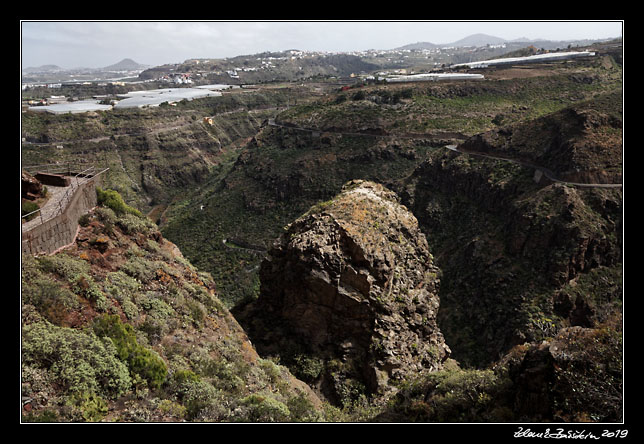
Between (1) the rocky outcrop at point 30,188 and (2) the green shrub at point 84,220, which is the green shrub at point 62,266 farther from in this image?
(1) the rocky outcrop at point 30,188

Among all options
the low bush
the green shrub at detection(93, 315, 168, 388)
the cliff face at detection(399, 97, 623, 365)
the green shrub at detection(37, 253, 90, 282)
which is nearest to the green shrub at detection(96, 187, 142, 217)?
the green shrub at detection(37, 253, 90, 282)

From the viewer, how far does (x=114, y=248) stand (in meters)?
15.3

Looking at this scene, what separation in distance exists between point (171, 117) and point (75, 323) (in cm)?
8591

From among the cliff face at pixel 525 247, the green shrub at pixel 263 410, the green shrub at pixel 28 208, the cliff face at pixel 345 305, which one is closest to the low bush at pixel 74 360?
the green shrub at pixel 263 410

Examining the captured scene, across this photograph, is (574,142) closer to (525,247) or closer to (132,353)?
(525,247)

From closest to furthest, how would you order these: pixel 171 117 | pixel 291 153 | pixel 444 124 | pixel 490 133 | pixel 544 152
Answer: pixel 544 152 → pixel 490 133 → pixel 444 124 → pixel 291 153 → pixel 171 117

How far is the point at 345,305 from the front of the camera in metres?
17.5

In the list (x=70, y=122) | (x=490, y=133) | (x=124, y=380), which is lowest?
(x=124, y=380)

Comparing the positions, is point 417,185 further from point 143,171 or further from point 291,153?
point 143,171

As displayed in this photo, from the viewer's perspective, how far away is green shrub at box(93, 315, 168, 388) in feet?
31.6

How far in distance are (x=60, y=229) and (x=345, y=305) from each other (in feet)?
37.9

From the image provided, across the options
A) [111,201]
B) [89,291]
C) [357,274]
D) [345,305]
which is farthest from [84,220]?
[357,274]

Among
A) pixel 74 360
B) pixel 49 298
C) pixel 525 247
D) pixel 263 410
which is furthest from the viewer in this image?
pixel 525 247

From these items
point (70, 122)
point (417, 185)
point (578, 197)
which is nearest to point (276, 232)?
point (417, 185)
